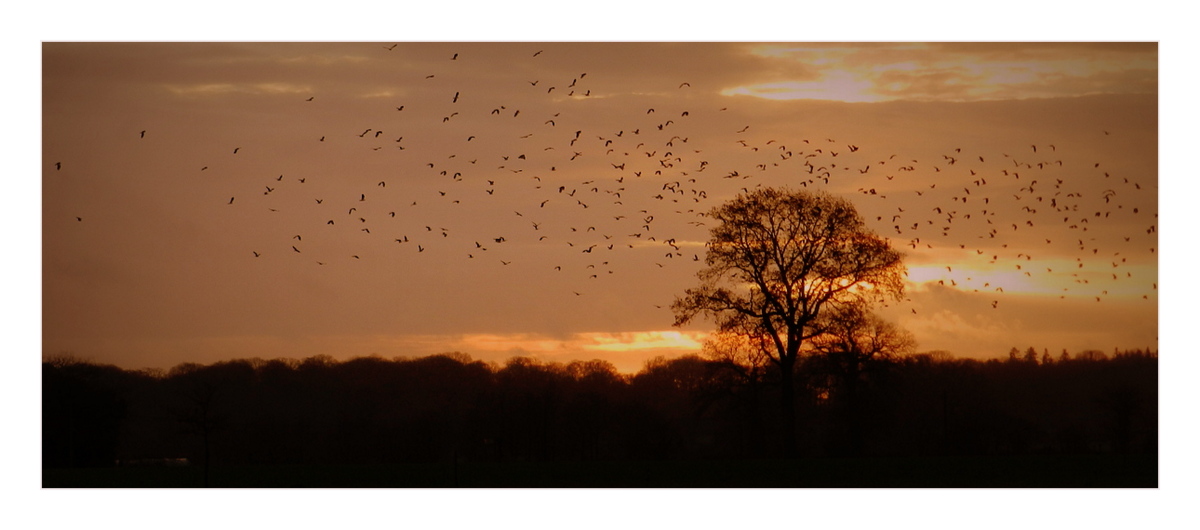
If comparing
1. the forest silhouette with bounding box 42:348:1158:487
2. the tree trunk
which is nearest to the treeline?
Result: the forest silhouette with bounding box 42:348:1158:487

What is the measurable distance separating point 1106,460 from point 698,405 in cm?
984

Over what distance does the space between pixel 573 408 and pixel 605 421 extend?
1.56 m

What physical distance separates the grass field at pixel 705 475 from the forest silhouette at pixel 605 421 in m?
0.10

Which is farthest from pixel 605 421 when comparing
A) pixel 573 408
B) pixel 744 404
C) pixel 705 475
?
pixel 705 475

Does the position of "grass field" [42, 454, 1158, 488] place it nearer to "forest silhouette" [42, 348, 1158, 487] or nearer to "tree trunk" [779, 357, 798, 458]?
"forest silhouette" [42, 348, 1158, 487]

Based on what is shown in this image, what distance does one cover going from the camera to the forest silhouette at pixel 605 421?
26484 millimetres

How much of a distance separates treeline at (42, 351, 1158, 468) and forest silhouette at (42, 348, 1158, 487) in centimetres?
7

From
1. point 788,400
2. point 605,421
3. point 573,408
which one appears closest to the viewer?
point 788,400

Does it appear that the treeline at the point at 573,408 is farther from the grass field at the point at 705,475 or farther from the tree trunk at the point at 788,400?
the grass field at the point at 705,475

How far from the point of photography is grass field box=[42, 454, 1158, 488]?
23.6m

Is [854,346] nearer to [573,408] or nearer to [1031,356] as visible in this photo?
[1031,356]

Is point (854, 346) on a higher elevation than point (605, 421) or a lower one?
higher

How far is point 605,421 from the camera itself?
4153cm

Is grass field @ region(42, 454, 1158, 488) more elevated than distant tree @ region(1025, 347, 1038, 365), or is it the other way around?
distant tree @ region(1025, 347, 1038, 365)
